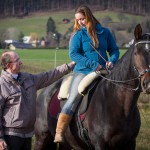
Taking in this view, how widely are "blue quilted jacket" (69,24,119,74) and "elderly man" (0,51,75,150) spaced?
3.83ft

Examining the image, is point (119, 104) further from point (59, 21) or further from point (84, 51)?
point (59, 21)

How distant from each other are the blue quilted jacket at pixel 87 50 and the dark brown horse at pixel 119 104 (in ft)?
1.00

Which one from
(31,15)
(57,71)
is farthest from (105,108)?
(31,15)

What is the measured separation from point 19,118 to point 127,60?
5.09ft

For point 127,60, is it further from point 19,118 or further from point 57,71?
point 19,118

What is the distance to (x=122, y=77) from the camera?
566cm

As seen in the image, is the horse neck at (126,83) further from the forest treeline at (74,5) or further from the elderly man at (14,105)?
the forest treeline at (74,5)

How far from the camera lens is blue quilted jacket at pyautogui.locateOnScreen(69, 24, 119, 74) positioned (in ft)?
20.0

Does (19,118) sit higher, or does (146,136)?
(19,118)

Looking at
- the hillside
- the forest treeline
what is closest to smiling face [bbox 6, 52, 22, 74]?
the forest treeline

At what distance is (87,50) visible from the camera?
6156mm

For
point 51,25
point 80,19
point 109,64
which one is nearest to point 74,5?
point 51,25

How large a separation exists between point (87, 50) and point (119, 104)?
37.1 inches

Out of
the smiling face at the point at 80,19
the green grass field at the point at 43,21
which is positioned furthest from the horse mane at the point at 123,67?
the green grass field at the point at 43,21
